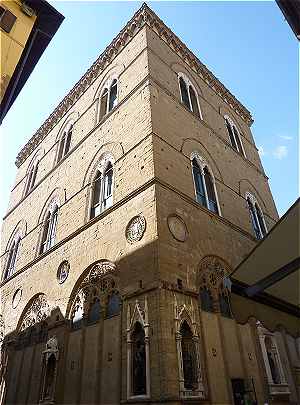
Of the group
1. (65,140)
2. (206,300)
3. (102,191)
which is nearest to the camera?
(206,300)

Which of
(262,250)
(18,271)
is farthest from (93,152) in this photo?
(262,250)

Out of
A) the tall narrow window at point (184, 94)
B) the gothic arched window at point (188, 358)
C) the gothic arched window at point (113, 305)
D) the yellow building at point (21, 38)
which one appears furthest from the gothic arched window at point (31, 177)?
the gothic arched window at point (188, 358)

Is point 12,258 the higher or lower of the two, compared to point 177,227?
higher

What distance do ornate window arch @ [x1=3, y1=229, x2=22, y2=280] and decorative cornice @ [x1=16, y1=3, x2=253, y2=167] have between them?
18.5 feet

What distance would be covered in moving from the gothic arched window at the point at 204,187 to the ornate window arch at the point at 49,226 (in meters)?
5.22

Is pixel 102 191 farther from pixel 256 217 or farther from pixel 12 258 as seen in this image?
pixel 12 258

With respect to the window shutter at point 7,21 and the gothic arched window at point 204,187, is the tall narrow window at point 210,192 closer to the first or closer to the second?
the gothic arched window at point 204,187

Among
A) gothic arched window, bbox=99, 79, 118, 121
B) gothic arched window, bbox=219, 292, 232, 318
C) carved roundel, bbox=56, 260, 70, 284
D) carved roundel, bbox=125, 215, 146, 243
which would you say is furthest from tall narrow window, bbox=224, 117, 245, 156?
carved roundel, bbox=56, 260, 70, 284

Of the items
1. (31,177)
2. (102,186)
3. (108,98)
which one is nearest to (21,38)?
(102,186)

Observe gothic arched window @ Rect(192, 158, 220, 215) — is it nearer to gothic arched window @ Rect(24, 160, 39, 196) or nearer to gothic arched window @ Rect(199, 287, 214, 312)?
gothic arched window @ Rect(199, 287, 214, 312)

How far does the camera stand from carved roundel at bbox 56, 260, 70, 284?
29.8 ft

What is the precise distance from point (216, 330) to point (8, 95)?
769cm

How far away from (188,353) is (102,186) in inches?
214

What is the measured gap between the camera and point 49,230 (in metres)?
11.7
